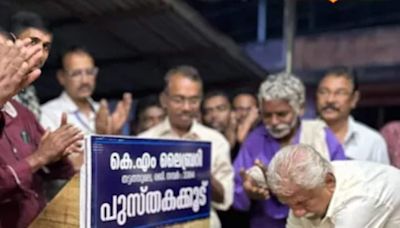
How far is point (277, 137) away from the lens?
7.97ft

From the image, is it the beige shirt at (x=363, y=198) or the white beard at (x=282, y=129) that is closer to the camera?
the beige shirt at (x=363, y=198)

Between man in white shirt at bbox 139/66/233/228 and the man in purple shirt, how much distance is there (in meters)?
0.08

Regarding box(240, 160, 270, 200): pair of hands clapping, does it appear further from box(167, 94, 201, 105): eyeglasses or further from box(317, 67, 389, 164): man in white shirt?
box(317, 67, 389, 164): man in white shirt

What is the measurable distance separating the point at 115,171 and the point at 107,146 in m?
0.08

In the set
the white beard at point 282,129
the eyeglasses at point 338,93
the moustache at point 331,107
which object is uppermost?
the eyeglasses at point 338,93

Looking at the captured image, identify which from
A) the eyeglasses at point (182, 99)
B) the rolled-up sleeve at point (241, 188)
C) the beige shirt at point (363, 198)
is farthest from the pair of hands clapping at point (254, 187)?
the eyeglasses at point (182, 99)

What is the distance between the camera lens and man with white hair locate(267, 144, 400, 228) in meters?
1.76

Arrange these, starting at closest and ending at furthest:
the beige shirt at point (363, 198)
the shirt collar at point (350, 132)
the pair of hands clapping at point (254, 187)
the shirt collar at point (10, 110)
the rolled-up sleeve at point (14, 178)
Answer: the rolled-up sleeve at point (14, 178)
the beige shirt at point (363, 198)
the shirt collar at point (10, 110)
the pair of hands clapping at point (254, 187)
the shirt collar at point (350, 132)

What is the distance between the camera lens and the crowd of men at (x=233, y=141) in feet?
5.76

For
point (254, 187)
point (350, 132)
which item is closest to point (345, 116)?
point (350, 132)

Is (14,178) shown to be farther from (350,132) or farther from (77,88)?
(350,132)

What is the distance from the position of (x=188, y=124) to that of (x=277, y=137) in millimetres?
397

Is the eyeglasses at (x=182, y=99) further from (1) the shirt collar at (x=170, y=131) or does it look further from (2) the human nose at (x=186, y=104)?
(1) the shirt collar at (x=170, y=131)

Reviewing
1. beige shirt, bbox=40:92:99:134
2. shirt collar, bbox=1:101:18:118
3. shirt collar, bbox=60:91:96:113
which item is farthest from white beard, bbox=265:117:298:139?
shirt collar, bbox=1:101:18:118
